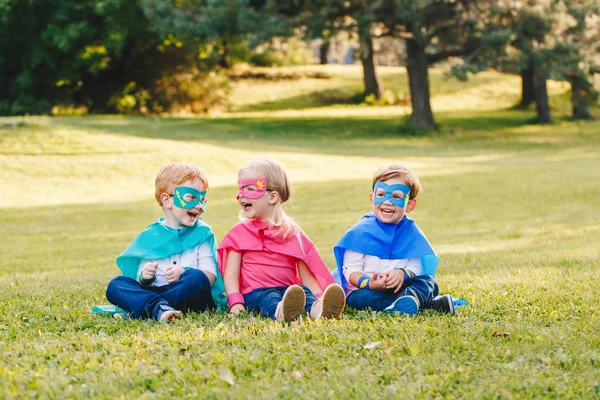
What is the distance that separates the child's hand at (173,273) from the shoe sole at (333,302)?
1194 millimetres

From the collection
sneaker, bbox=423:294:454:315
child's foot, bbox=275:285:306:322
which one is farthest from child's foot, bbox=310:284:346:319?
sneaker, bbox=423:294:454:315

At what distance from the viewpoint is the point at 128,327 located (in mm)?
5691

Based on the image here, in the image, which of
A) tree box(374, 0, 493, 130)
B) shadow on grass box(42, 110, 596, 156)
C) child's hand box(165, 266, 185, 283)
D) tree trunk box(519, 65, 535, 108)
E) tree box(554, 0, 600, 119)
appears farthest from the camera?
tree trunk box(519, 65, 535, 108)

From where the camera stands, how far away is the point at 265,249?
21.0ft

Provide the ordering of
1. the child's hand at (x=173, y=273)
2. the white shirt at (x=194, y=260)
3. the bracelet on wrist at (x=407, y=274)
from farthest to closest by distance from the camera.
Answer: the white shirt at (x=194, y=260)
the bracelet on wrist at (x=407, y=274)
the child's hand at (x=173, y=273)

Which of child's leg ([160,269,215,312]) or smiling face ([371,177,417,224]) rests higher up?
smiling face ([371,177,417,224])

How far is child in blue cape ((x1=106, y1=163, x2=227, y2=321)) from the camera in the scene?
6.15 meters

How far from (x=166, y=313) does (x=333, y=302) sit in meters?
1.22

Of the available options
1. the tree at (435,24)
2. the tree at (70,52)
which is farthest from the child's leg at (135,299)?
the tree at (70,52)

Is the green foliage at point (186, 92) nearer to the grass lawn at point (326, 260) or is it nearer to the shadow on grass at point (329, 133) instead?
the shadow on grass at point (329, 133)

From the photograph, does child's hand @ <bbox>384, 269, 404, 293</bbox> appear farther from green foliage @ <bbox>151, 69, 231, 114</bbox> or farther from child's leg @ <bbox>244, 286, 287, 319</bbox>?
green foliage @ <bbox>151, 69, 231, 114</bbox>

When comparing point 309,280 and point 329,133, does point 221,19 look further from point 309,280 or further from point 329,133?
point 309,280

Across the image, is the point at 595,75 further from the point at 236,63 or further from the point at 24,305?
the point at 24,305

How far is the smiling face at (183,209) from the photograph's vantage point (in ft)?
21.0
